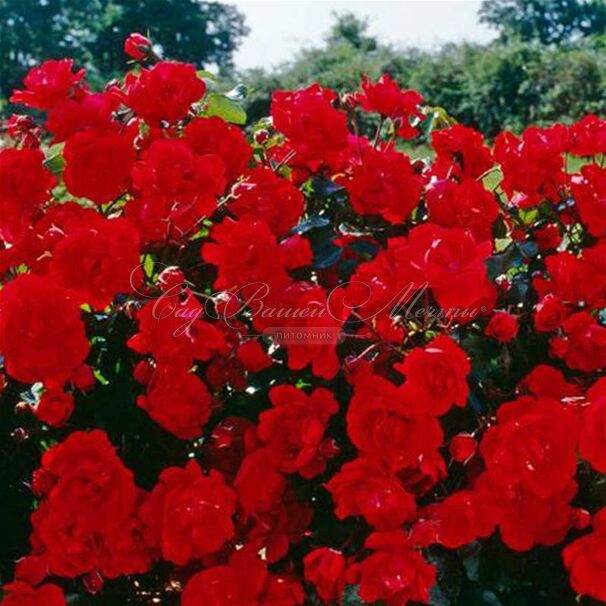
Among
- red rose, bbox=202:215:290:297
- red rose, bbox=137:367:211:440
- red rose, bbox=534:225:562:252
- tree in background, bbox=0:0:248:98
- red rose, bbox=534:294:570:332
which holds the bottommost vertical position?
tree in background, bbox=0:0:248:98

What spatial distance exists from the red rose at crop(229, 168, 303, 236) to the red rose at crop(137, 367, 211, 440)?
0.26 m

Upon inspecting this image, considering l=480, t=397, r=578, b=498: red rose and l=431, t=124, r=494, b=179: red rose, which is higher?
l=431, t=124, r=494, b=179: red rose

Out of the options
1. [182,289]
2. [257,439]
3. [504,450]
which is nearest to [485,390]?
[504,450]

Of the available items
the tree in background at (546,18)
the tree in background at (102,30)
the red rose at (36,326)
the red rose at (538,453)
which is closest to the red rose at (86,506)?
the red rose at (36,326)

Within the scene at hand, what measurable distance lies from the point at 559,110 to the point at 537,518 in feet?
59.1

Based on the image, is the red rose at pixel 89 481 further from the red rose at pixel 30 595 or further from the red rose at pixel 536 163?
the red rose at pixel 536 163

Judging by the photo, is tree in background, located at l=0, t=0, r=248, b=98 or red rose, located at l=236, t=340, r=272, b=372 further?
tree in background, located at l=0, t=0, r=248, b=98

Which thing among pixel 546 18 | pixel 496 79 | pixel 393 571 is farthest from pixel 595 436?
pixel 546 18

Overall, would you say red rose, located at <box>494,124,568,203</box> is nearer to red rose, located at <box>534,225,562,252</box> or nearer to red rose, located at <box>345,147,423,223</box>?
red rose, located at <box>534,225,562,252</box>

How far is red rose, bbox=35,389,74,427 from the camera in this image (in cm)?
121

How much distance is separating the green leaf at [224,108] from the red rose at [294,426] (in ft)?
1.93

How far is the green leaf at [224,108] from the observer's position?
5.35 ft

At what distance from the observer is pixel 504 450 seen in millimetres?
1157

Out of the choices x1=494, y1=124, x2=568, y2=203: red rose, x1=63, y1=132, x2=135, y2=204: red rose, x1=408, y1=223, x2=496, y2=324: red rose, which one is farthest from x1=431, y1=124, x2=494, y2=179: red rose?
x1=63, y1=132, x2=135, y2=204: red rose
